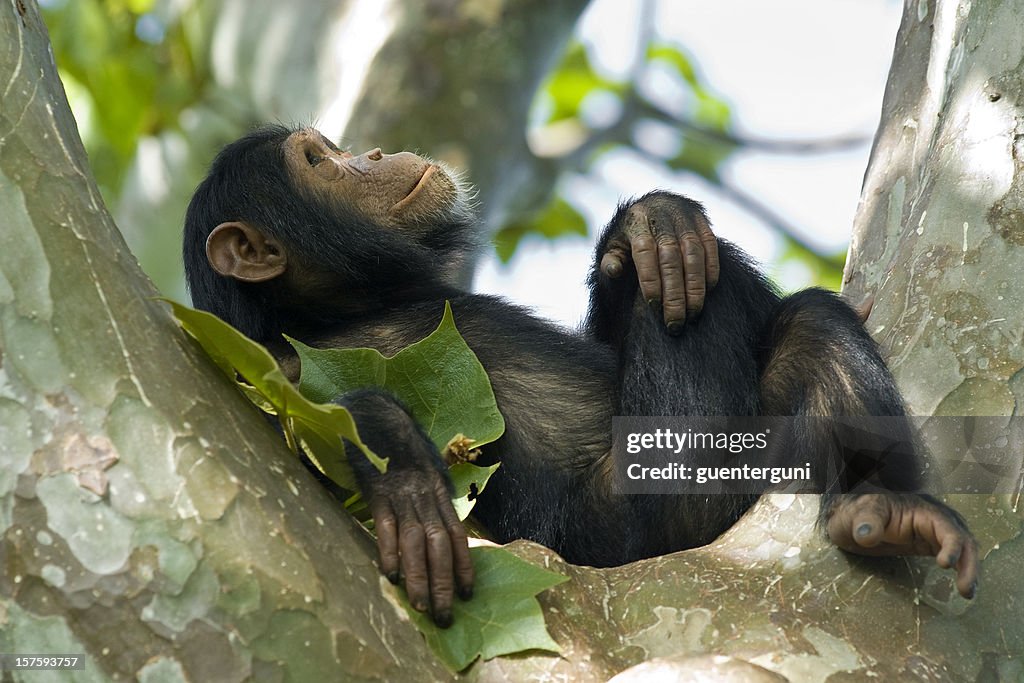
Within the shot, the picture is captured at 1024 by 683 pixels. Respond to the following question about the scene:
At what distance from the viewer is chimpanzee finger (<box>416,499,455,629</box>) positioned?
2576 millimetres

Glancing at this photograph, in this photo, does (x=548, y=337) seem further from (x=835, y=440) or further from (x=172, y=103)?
(x=172, y=103)

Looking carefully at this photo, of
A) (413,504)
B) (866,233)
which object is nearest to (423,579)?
(413,504)

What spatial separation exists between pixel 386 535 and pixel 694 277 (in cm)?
150

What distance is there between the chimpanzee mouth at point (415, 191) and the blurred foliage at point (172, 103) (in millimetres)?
4489

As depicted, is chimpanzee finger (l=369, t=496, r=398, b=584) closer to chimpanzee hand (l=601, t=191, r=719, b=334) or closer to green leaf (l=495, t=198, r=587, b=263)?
chimpanzee hand (l=601, t=191, r=719, b=334)

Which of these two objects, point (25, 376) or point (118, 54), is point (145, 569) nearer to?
point (25, 376)

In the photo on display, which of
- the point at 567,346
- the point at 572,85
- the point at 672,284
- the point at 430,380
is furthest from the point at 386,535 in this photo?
the point at 572,85

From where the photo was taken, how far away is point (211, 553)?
7.44 ft

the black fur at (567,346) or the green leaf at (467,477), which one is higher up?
the black fur at (567,346)

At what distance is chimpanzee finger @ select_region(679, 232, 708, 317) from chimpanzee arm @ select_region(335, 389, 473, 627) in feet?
3.65

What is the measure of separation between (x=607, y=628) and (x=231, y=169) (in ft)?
8.31

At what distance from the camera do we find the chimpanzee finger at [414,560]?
8.45ft

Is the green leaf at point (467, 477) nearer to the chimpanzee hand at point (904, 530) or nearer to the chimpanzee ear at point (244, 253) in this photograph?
the chimpanzee hand at point (904, 530)

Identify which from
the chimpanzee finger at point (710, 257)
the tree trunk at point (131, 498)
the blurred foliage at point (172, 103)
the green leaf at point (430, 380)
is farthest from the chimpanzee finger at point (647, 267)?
the blurred foliage at point (172, 103)
